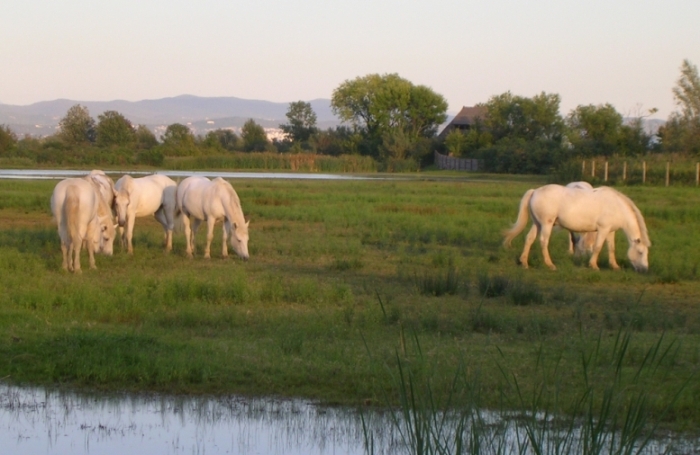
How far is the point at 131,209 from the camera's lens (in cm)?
1711

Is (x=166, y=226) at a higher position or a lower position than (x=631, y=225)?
lower

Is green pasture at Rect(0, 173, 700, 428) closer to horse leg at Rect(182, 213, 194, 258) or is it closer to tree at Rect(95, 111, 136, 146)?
horse leg at Rect(182, 213, 194, 258)

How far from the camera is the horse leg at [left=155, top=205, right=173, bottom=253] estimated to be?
17.3m

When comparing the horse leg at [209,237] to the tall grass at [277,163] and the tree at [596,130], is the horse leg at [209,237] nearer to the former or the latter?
the tree at [596,130]

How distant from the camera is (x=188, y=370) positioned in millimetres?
7777

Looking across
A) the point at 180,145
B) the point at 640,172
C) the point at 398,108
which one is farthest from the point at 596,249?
the point at 398,108

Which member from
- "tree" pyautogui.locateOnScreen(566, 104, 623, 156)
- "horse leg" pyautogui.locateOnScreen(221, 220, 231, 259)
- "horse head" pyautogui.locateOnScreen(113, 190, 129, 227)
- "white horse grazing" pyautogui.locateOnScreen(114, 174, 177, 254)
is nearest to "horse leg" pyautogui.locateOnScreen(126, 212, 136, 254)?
"white horse grazing" pyautogui.locateOnScreen(114, 174, 177, 254)

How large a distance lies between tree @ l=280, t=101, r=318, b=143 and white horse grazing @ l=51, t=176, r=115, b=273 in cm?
8736

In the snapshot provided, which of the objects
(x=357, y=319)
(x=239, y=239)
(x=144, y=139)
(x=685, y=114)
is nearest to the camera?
(x=357, y=319)

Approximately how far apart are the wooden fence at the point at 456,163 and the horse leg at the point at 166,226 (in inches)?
1967

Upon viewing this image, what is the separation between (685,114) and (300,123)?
2399 inches

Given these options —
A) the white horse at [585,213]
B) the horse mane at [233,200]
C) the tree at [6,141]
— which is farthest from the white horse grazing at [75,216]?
the tree at [6,141]

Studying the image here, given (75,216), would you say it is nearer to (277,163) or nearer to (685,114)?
(685,114)

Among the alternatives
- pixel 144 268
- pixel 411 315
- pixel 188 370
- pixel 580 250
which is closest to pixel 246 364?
pixel 188 370
